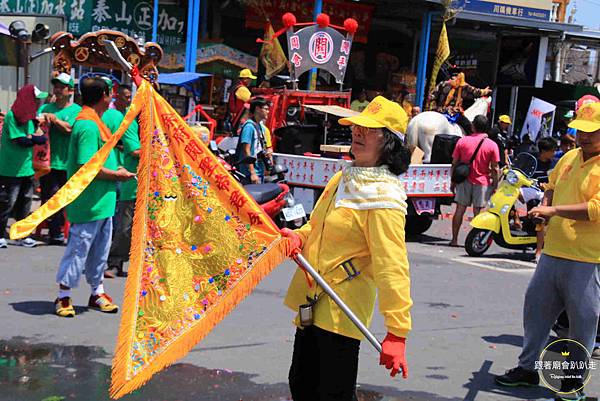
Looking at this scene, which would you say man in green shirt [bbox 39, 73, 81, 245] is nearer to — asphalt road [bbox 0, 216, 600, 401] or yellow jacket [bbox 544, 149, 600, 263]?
asphalt road [bbox 0, 216, 600, 401]

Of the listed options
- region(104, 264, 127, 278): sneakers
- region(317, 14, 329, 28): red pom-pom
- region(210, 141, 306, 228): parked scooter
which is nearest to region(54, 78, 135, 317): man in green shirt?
region(104, 264, 127, 278): sneakers

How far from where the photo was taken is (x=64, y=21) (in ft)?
43.6

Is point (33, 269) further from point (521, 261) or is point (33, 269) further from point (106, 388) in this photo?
point (521, 261)

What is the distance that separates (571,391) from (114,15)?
15314 mm

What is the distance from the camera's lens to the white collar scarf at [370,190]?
374 centimetres

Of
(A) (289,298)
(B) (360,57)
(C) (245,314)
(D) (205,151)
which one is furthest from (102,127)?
(B) (360,57)

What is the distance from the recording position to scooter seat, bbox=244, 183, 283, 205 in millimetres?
9250

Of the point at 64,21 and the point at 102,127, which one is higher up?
the point at 64,21

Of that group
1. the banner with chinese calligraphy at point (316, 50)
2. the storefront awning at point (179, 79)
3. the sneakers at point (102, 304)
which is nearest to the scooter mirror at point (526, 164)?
the banner with chinese calligraphy at point (316, 50)

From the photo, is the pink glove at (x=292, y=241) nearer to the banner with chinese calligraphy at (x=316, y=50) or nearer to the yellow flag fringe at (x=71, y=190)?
the yellow flag fringe at (x=71, y=190)

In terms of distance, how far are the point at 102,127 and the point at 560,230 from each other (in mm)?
3494

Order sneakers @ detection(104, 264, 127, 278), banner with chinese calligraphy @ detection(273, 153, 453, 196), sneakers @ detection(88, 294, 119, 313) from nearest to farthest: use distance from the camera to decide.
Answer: sneakers @ detection(88, 294, 119, 313) → sneakers @ detection(104, 264, 127, 278) → banner with chinese calligraphy @ detection(273, 153, 453, 196)

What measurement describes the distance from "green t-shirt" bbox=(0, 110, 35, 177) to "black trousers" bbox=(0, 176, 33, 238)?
0.32ft

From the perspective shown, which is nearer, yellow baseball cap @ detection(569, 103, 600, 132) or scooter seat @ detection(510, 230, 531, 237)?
yellow baseball cap @ detection(569, 103, 600, 132)
